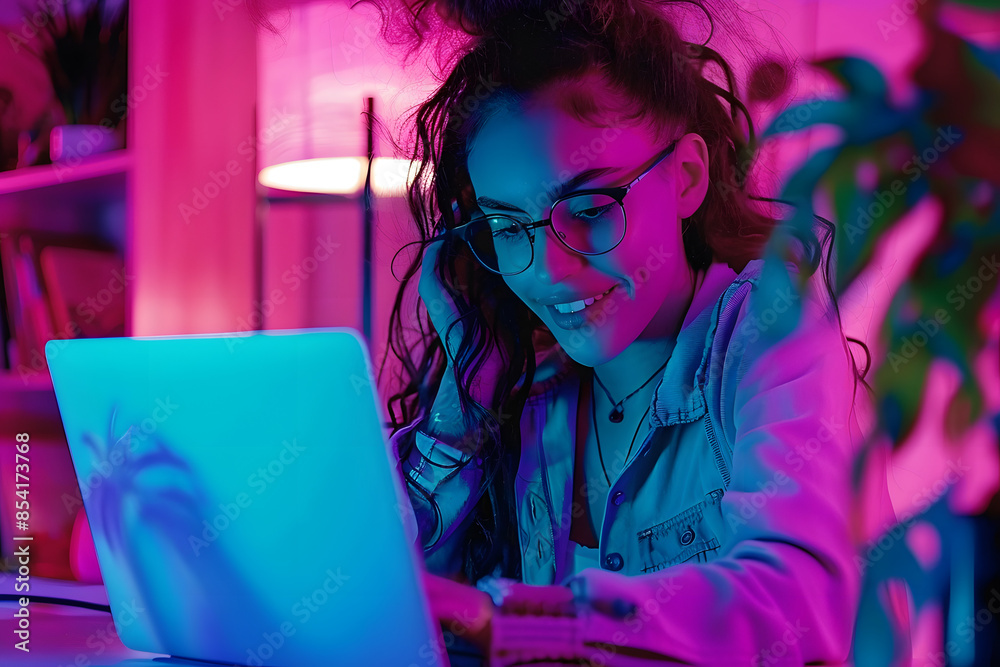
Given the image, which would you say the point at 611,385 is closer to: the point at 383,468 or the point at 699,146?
the point at 699,146

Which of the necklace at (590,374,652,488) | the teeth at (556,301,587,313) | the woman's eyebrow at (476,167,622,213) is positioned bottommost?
the necklace at (590,374,652,488)

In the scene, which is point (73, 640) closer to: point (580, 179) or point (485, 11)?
point (580, 179)

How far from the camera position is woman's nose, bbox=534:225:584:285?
121cm

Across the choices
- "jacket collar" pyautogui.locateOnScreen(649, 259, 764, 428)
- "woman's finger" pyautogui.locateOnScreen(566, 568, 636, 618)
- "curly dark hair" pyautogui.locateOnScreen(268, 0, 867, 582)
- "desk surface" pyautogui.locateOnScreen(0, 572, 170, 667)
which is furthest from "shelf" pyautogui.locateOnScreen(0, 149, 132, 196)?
"woman's finger" pyautogui.locateOnScreen(566, 568, 636, 618)

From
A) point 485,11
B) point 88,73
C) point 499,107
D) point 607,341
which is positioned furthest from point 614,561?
point 88,73

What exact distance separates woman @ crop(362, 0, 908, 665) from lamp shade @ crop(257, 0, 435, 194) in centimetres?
26

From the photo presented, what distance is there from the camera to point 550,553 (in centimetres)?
133

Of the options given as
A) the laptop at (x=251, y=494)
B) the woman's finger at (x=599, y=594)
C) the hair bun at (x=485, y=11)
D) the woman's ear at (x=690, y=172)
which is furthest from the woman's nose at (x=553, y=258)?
the laptop at (x=251, y=494)

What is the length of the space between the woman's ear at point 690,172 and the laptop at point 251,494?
78 cm

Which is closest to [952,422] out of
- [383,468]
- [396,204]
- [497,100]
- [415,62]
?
[383,468]

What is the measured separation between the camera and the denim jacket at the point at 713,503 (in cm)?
81

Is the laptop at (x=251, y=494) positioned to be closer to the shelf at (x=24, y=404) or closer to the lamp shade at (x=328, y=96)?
the lamp shade at (x=328, y=96)

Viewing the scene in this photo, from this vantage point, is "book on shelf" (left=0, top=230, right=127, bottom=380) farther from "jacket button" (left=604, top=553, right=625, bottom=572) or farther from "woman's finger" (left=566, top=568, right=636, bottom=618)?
"woman's finger" (left=566, top=568, right=636, bottom=618)

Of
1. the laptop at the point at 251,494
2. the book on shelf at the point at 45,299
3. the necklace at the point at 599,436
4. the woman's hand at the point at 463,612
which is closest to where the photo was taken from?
the laptop at the point at 251,494
